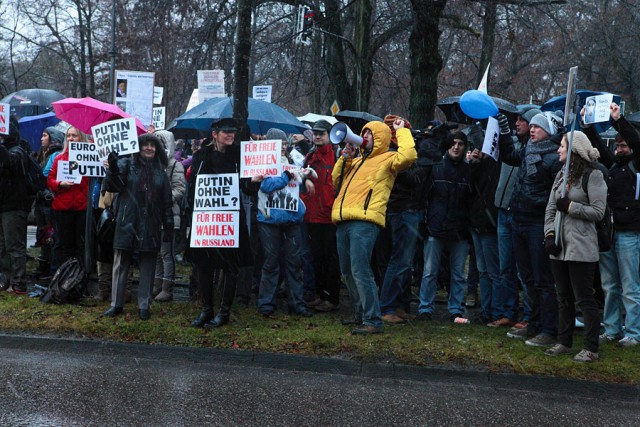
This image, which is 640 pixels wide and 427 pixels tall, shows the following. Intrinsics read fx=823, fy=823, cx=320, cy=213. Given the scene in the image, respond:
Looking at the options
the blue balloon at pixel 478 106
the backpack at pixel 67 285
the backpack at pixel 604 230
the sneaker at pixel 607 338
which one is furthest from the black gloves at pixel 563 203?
A: the backpack at pixel 67 285

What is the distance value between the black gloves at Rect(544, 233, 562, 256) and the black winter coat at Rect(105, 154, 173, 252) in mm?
3896

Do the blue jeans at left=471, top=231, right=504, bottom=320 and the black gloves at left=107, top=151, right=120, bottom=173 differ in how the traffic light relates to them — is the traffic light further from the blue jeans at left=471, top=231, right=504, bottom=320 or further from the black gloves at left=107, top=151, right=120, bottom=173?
the black gloves at left=107, top=151, right=120, bottom=173

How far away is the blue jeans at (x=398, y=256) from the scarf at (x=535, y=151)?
4.82 feet

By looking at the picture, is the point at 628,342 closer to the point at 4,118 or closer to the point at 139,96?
the point at 4,118

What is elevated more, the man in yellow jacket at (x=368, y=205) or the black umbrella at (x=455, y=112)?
the black umbrella at (x=455, y=112)

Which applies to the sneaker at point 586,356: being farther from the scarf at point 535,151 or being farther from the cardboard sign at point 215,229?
the cardboard sign at point 215,229

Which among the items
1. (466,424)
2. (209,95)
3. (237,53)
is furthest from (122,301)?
(209,95)

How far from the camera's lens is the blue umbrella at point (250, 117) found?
11.5 metres

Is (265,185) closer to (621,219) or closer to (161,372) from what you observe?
(161,372)

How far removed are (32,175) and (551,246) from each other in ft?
19.9

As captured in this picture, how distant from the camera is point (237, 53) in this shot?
9406 mm

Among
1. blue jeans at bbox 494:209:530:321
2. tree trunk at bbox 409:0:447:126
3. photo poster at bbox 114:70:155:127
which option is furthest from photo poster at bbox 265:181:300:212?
tree trunk at bbox 409:0:447:126

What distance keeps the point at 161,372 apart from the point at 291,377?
1.08m

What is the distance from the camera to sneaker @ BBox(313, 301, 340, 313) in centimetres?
962
